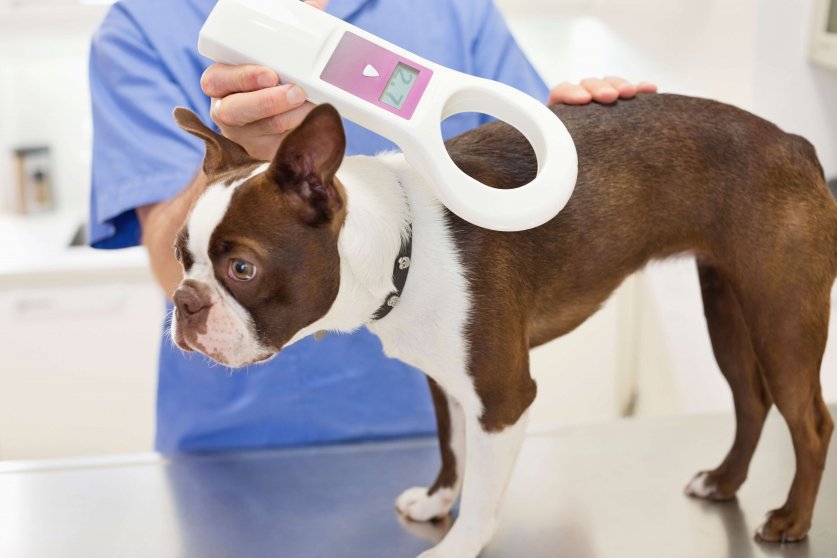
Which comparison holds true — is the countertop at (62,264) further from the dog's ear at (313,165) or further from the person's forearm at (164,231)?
the dog's ear at (313,165)

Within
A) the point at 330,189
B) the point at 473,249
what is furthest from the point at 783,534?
the point at 330,189

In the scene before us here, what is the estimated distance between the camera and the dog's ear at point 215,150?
819mm

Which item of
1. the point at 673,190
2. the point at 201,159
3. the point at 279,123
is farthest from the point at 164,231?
the point at 673,190

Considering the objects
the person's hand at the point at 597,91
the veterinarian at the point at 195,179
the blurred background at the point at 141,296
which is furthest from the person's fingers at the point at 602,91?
the blurred background at the point at 141,296

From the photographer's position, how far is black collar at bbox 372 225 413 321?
850mm

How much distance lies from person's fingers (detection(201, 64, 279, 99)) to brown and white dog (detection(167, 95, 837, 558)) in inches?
1.6

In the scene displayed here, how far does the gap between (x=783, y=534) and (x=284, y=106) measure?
69 centimetres

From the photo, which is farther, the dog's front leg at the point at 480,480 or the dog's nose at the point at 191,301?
the dog's front leg at the point at 480,480

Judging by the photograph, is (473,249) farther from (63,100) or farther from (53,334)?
(63,100)

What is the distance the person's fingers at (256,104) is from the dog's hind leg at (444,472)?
36 cm

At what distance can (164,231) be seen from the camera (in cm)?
124

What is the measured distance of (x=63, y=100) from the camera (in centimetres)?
307

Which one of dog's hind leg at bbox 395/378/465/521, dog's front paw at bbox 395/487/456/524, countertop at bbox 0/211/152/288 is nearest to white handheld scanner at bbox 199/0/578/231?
dog's hind leg at bbox 395/378/465/521

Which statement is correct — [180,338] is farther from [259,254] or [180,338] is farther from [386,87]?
[386,87]
